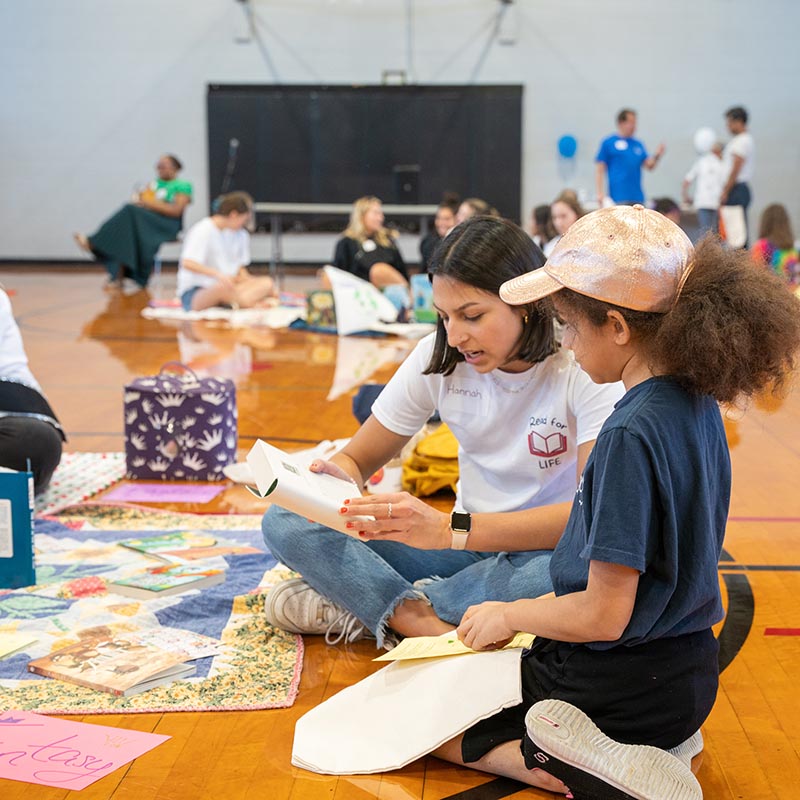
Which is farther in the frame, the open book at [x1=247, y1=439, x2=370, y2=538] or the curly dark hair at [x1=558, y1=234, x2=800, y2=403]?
the open book at [x1=247, y1=439, x2=370, y2=538]

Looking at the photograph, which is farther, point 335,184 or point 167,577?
point 335,184

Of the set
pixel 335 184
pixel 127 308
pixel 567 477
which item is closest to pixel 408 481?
pixel 567 477

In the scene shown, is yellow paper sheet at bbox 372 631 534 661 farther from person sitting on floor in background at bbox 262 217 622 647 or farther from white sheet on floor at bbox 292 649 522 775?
person sitting on floor in background at bbox 262 217 622 647

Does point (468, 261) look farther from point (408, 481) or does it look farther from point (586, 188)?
point (586, 188)

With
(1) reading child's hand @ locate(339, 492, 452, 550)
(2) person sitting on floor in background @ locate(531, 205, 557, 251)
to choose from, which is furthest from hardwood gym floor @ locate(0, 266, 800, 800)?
(2) person sitting on floor in background @ locate(531, 205, 557, 251)

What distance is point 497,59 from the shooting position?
13086mm

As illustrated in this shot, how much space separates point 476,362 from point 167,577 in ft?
3.21

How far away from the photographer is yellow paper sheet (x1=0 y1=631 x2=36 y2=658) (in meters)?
2.25

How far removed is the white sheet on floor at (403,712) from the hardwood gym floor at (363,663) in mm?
20

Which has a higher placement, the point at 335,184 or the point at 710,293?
the point at 335,184

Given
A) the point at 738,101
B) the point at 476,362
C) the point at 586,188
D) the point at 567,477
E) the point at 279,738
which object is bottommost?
the point at 279,738

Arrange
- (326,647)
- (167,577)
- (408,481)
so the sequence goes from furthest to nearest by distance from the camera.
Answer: (408,481) → (167,577) → (326,647)

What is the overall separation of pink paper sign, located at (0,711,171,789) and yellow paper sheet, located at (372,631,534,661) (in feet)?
1.42

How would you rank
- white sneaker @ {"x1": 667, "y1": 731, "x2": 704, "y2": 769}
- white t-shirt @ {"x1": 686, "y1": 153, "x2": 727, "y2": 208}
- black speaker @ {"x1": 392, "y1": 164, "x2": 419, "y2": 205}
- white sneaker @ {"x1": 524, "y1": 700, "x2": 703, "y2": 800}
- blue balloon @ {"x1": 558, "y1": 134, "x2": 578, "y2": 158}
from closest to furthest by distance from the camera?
white sneaker @ {"x1": 524, "y1": 700, "x2": 703, "y2": 800} < white sneaker @ {"x1": 667, "y1": 731, "x2": 704, "y2": 769} < white t-shirt @ {"x1": 686, "y1": 153, "x2": 727, "y2": 208} < black speaker @ {"x1": 392, "y1": 164, "x2": 419, "y2": 205} < blue balloon @ {"x1": 558, "y1": 134, "x2": 578, "y2": 158}
